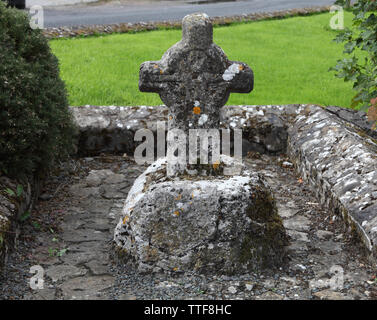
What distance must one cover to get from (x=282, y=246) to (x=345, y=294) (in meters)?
0.68

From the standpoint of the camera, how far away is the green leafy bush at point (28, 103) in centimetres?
517

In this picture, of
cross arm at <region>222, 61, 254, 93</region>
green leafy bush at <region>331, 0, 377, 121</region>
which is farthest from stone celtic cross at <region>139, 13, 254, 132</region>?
green leafy bush at <region>331, 0, 377, 121</region>

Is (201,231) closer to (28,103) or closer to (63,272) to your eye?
(63,272)

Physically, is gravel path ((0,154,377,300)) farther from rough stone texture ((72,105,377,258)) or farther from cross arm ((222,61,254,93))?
cross arm ((222,61,254,93))

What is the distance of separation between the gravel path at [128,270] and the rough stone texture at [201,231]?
11 cm

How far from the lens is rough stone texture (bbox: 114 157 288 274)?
14.5 ft

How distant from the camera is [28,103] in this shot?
211 inches

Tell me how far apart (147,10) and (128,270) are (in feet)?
44.9

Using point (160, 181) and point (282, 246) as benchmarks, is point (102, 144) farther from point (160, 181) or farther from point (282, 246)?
point (282, 246)

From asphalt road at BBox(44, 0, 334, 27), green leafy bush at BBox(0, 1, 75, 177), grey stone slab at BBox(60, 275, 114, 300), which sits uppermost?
asphalt road at BBox(44, 0, 334, 27)

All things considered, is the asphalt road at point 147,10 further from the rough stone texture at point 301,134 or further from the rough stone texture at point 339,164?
the rough stone texture at point 339,164

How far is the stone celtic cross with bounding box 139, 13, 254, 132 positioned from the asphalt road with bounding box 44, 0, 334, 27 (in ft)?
32.1

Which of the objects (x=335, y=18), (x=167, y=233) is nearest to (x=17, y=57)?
(x=167, y=233)

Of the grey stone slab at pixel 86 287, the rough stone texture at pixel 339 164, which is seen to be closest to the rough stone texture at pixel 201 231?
the grey stone slab at pixel 86 287
